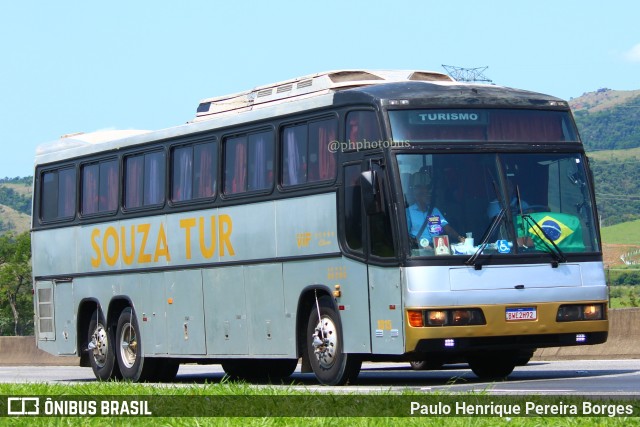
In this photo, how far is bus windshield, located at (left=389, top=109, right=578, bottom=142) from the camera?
55.9 ft

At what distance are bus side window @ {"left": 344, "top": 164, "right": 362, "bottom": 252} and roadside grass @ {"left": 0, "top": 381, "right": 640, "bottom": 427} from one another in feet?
9.16

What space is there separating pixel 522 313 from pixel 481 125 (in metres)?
2.33

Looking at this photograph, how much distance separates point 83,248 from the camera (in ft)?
77.6

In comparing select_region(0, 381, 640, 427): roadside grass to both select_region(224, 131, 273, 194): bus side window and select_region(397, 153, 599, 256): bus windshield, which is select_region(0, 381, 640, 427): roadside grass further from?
select_region(224, 131, 273, 194): bus side window

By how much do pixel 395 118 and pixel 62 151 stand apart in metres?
9.36

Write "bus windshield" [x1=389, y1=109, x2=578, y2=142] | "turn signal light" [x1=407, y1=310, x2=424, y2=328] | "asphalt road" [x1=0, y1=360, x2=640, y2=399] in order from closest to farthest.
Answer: "asphalt road" [x1=0, y1=360, x2=640, y2=399] < "turn signal light" [x1=407, y1=310, x2=424, y2=328] < "bus windshield" [x1=389, y1=109, x2=578, y2=142]

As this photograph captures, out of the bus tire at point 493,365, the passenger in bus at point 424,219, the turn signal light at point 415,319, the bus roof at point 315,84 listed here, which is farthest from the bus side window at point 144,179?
the turn signal light at point 415,319

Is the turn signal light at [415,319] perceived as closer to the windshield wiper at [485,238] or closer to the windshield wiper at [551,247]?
the windshield wiper at [485,238]

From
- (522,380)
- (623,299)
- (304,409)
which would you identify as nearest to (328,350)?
(522,380)

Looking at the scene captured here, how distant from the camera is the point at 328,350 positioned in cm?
1786

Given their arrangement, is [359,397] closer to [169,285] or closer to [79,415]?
[79,415]

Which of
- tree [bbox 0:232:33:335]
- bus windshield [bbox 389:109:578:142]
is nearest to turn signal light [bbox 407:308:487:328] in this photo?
bus windshield [bbox 389:109:578:142]

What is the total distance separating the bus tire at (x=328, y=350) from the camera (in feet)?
57.7

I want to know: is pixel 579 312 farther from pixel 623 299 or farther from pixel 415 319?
pixel 623 299
